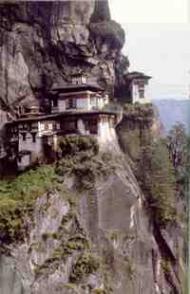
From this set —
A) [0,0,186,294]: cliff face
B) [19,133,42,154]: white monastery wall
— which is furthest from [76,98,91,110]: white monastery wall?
[19,133,42,154]: white monastery wall

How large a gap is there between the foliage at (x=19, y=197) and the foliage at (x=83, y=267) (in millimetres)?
240

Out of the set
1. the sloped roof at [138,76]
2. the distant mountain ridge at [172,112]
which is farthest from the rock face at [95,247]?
the sloped roof at [138,76]

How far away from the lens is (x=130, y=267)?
2703mm

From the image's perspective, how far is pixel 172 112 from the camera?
8.69ft

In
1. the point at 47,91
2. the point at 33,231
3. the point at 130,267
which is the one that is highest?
the point at 47,91

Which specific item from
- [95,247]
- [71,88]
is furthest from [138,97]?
[95,247]

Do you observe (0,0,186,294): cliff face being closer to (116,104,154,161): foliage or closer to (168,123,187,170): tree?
(116,104,154,161): foliage

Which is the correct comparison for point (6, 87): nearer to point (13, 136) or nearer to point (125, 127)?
point (13, 136)

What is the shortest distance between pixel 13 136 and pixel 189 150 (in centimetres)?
70

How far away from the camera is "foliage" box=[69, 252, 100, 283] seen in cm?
261

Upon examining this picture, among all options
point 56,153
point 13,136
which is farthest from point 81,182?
point 13,136

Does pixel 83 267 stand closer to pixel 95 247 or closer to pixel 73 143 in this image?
pixel 95 247

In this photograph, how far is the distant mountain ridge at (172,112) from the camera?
105 inches

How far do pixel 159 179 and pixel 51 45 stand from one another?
693 millimetres
